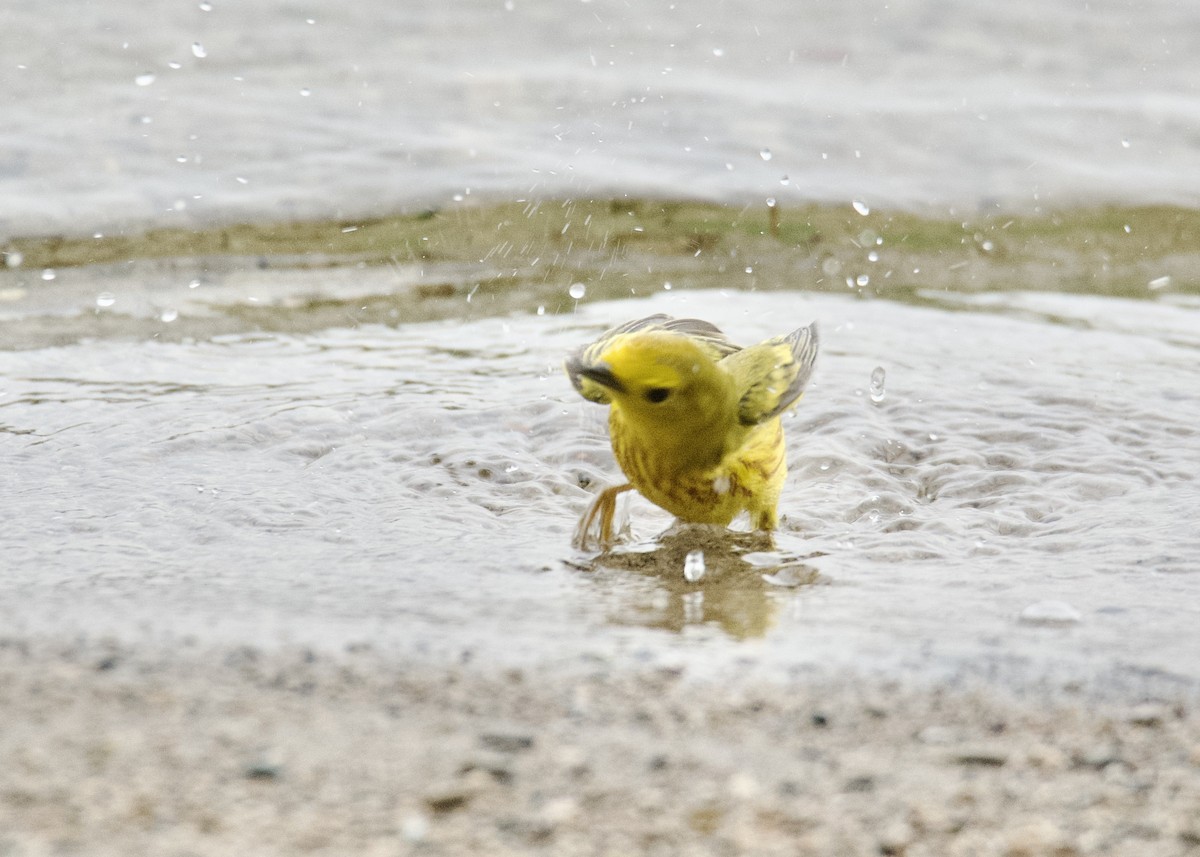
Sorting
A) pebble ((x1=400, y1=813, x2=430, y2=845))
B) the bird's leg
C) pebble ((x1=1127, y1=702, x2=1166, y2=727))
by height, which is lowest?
pebble ((x1=400, y1=813, x2=430, y2=845))

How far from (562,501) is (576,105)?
648cm

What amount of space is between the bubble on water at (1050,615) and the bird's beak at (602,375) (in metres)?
1.28

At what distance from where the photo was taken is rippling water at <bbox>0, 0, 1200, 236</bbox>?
9.72 m

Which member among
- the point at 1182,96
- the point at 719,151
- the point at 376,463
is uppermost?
the point at 1182,96

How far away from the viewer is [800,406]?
613 centimetres

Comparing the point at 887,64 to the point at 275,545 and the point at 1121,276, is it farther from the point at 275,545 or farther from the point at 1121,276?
the point at 275,545

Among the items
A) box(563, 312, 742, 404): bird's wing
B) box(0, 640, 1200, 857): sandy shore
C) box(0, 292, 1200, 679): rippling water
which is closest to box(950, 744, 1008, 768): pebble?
box(0, 640, 1200, 857): sandy shore

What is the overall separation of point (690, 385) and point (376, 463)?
1.39 meters

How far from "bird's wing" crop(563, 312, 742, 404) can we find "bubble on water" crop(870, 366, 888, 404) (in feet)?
3.13

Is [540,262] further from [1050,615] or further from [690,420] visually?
[1050,615]

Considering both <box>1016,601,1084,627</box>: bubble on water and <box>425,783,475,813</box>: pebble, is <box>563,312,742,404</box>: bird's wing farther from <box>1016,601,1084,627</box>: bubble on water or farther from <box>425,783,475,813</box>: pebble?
<box>425,783,475,813</box>: pebble

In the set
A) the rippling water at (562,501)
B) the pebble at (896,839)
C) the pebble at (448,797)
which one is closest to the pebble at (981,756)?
the pebble at (896,839)

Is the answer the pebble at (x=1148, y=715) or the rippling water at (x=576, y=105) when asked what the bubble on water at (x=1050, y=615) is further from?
the rippling water at (x=576, y=105)

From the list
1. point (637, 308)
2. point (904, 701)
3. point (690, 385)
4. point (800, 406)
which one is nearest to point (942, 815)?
point (904, 701)
